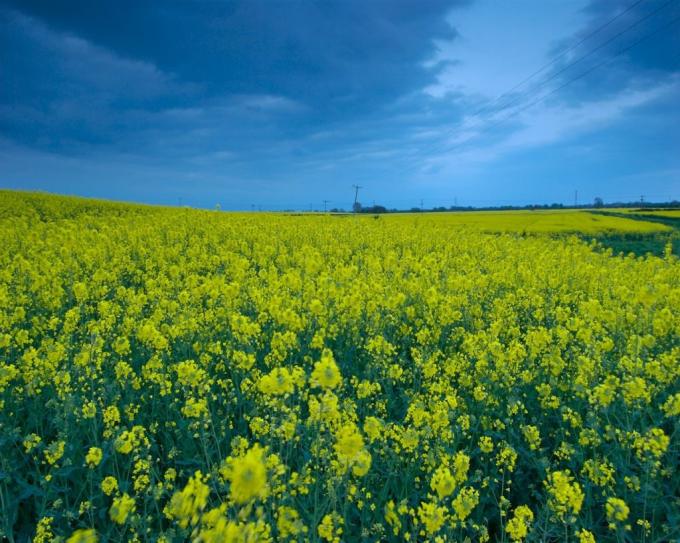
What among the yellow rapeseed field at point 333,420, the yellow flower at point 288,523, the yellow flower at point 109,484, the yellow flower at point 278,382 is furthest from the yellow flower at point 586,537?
the yellow flower at point 109,484

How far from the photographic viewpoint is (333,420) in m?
3.40

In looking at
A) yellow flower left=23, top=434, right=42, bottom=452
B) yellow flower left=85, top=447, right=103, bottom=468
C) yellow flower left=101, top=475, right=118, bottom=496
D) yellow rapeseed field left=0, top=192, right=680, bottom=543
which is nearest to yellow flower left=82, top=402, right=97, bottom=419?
yellow rapeseed field left=0, top=192, right=680, bottom=543

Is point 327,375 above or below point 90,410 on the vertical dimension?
above

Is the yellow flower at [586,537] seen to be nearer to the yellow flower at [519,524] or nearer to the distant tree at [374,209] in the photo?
the yellow flower at [519,524]

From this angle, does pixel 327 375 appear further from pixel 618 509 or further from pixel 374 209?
pixel 374 209

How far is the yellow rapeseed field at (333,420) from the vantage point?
Answer: 8.99 ft

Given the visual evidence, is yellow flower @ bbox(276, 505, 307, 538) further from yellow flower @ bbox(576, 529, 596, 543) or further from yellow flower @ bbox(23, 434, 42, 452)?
yellow flower @ bbox(23, 434, 42, 452)

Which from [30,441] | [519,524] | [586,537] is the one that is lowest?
[586,537]

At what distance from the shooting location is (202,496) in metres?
1.65

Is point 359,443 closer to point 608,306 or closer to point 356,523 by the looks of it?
point 356,523

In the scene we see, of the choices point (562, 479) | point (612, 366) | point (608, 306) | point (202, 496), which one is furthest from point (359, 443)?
point (608, 306)

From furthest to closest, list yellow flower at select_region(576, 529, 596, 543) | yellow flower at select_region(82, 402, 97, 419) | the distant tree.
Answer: the distant tree
yellow flower at select_region(82, 402, 97, 419)
yellow flower at select_region(576, 529, 596, 543)

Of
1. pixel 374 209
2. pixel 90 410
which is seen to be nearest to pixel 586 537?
pixel 90 410

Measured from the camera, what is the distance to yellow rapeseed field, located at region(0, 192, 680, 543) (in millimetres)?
2740
